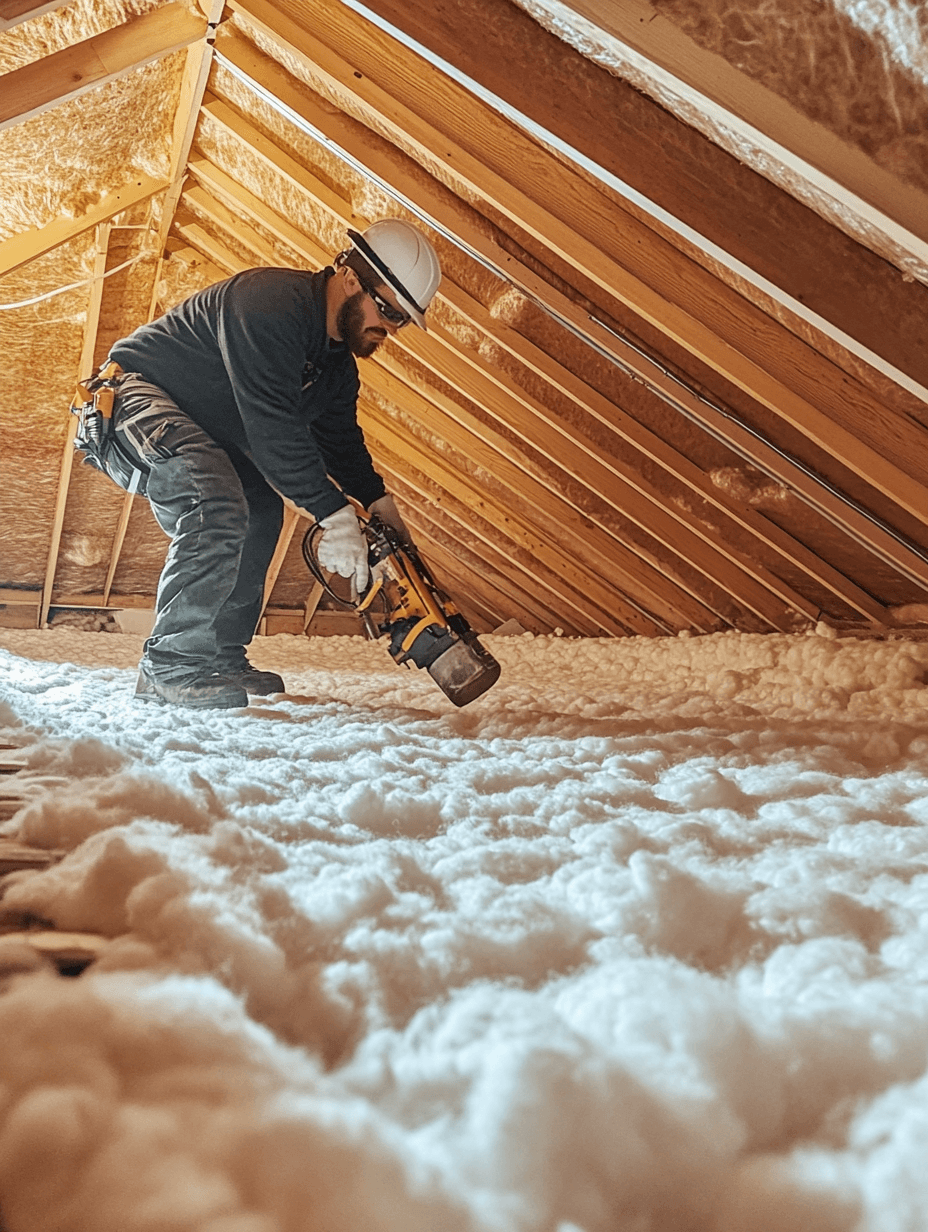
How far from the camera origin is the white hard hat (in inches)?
94.7

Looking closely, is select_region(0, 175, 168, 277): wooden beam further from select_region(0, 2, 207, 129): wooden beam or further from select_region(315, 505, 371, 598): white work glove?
select_region(315, 505, 371, 598): white work glove

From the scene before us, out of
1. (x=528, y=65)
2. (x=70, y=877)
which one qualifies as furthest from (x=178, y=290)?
(x=70, y=877)

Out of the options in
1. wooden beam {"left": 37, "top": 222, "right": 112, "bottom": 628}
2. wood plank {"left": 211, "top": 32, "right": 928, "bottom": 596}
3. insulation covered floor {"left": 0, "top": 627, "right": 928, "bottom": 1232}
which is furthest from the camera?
wooden beam {"left": 37, "top": 222, "right": 112, "bottom": 628}

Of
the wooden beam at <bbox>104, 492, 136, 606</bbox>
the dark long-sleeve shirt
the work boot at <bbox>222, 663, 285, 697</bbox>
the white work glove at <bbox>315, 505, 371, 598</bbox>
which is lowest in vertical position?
the wooden beam at <bbox>104, 492, 136, 606</bbox>

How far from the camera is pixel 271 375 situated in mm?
2309

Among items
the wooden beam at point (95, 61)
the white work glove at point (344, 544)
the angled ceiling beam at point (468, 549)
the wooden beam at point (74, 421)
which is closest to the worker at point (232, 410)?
the white work glove at point (344, 544)

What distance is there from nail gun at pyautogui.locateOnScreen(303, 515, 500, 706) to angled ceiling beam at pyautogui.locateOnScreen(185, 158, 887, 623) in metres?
0.85

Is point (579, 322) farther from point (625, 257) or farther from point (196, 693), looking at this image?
point (196, 693)

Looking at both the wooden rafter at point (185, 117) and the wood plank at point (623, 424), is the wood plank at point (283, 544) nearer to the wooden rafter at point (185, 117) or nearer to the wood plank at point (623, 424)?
the wooden rafter at point (185, 117)

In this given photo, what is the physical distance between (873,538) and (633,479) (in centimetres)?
93

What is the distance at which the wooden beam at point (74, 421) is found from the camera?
3.92 m

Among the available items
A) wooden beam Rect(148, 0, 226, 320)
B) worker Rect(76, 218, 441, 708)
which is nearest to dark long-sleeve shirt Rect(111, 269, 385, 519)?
worker Rect(76, 218, 441, 708)

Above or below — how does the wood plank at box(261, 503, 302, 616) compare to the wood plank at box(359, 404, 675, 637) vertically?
below

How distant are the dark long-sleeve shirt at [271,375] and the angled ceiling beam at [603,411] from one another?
53 centimetres
